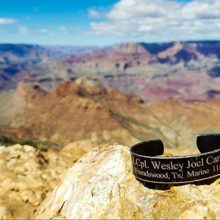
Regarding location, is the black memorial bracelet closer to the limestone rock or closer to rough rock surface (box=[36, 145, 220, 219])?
rough rock surface (box=[36, 145, 220, 219])

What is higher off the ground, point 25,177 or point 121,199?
point 121,199

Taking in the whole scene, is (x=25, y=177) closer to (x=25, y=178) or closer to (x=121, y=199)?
(x=25, y=178)

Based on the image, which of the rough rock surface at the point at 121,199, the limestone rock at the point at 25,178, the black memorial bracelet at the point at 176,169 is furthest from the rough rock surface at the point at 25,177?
the black memorial bracelet at the point at 176,169

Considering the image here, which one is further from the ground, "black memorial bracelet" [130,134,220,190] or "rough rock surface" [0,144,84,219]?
"black memorial bracelet" [130,134,220,190]

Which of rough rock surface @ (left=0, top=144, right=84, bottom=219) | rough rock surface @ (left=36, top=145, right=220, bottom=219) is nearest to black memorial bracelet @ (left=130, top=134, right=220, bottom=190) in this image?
rough rock surface @ (left=36, top=145, right=220, bottom=219)

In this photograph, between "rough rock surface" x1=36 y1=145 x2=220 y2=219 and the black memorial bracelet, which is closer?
"rough rock surface" x1=36 y1=145 x2=220 y2=219

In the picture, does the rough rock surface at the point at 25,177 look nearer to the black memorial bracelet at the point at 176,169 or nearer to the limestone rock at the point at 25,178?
the limestone rock at the point at 25,178

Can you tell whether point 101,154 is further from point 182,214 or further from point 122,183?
point 182,214

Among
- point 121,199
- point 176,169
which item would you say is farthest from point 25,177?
point 176,169
